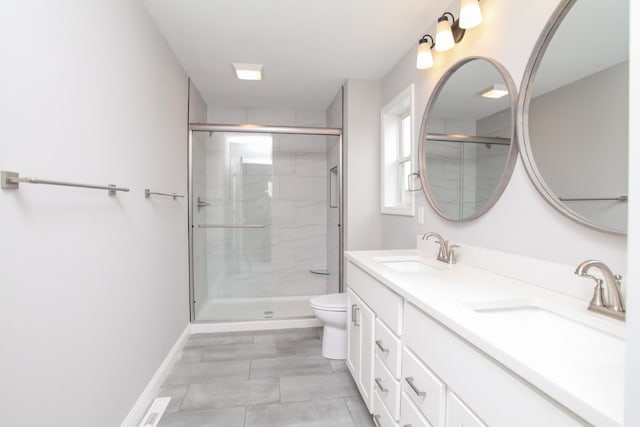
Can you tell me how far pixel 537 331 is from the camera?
0.96m

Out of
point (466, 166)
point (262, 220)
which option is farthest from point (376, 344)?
point (262, 220)

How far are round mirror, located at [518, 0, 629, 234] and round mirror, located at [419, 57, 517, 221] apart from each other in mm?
125

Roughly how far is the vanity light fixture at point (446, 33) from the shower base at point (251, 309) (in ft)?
8.15

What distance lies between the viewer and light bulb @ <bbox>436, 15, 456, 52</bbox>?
162 centimetres

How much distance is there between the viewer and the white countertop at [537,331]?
556 mm

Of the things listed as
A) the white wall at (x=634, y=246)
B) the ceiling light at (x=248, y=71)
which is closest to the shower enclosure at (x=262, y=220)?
the ceiling light at (x=248, y=71)

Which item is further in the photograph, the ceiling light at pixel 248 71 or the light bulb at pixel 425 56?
the ceiling light at pixel 248 71

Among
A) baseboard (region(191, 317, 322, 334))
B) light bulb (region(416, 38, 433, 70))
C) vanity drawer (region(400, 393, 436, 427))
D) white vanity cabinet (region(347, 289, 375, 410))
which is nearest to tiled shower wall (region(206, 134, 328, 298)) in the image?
baseboard (region(191, 317, 322, 334))

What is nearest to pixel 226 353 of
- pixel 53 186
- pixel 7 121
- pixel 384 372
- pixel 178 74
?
pixel 384 372

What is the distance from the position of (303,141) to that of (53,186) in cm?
282

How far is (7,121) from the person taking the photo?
2.84 feet

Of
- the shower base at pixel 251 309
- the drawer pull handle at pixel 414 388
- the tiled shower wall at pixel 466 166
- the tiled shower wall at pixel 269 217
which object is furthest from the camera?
the tiled shower wall at pixel 269 217

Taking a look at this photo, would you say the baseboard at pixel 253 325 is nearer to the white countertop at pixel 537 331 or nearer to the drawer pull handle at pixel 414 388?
the white countertop at pixel 537 331

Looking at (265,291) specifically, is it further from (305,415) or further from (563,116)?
(563,116)
